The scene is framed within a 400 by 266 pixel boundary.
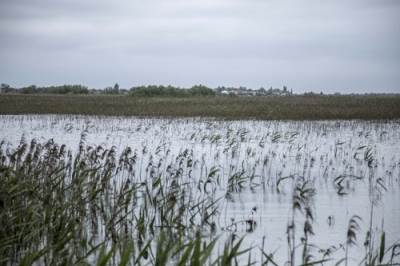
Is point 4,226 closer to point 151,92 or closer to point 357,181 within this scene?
point 357,181

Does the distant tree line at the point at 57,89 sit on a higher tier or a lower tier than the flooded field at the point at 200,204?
higher

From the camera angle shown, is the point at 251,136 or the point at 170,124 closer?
the point at 251,136

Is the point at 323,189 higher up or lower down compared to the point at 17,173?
lower down

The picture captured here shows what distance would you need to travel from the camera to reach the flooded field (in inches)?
216

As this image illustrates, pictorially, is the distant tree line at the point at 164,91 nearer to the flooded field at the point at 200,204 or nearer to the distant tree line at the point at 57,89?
the distant tree line at the point at 57,89

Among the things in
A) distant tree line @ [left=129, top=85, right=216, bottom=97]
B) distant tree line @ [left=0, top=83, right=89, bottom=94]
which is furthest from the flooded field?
distant tree line @ [left=0, top=83, right=89, bottom=94]

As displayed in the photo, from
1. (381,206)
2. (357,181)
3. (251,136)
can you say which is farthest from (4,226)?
(251,136)

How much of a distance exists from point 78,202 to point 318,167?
897 cm

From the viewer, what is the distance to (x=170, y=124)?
28484 millimetres

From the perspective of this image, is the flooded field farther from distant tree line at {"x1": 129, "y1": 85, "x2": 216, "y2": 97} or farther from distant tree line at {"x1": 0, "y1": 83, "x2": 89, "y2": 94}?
distant tree line at {"x1": 0, "y1": 83, "x2": 89, "y2": 94}

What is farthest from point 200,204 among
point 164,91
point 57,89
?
point 57,89

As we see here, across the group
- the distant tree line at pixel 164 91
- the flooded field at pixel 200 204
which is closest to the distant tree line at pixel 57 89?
the distant tree line at pixel 164 91

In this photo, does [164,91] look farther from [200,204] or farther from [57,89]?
[200,204]

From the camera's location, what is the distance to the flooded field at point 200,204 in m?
5.49
